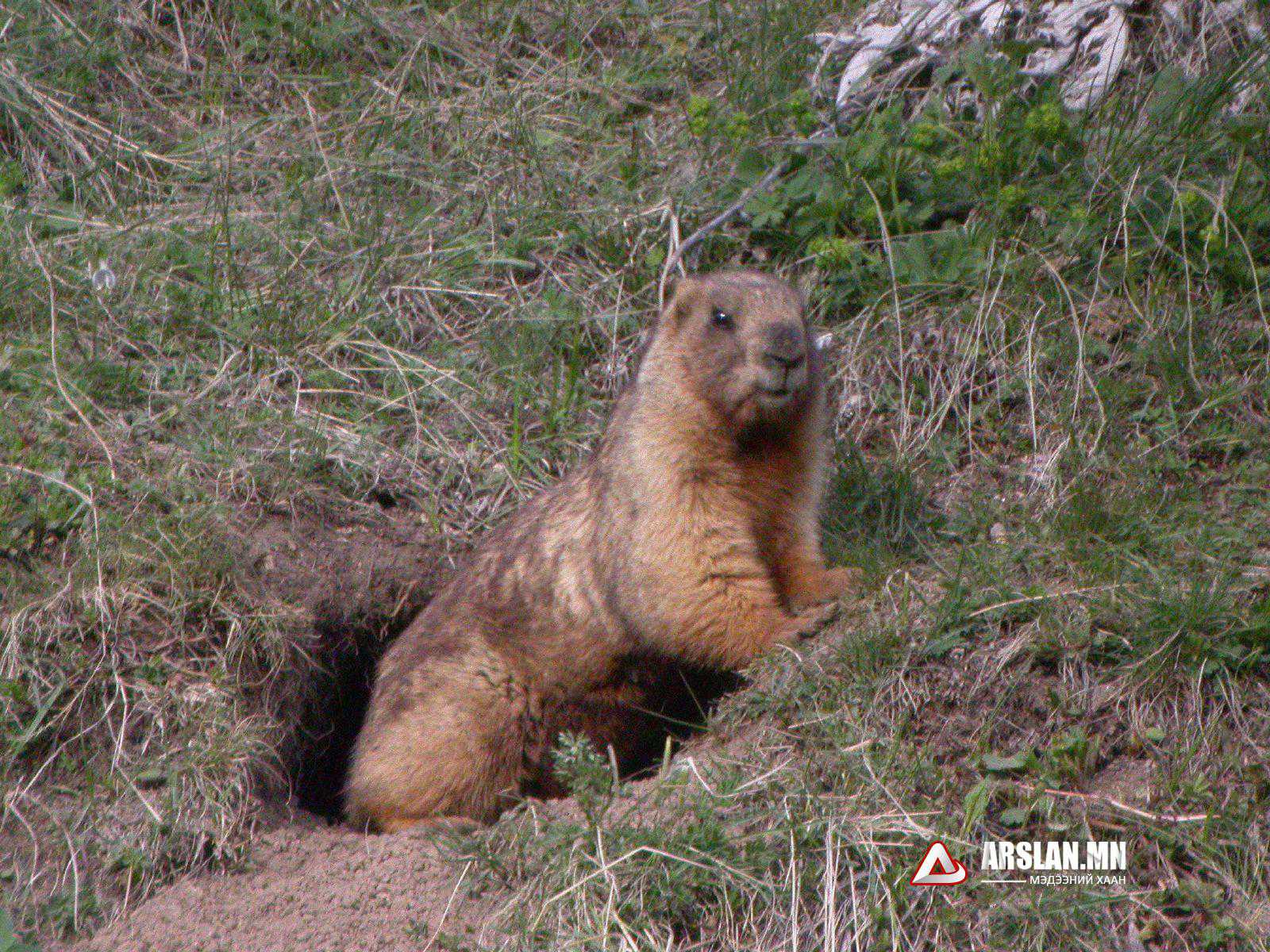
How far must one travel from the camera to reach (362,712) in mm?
6566

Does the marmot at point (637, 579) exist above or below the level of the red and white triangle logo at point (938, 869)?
above

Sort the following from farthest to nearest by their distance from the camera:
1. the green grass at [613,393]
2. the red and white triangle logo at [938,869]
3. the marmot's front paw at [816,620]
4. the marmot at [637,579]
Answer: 1. the marmot at [637,579]
2. the marmot's front paw at [816,620]
3. the green grass at [613,393]
4. the red and white triangle logo at [938,869]

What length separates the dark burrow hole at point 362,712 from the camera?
5.29 meters

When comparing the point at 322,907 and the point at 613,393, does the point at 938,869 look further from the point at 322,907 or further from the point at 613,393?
the point at 613,393

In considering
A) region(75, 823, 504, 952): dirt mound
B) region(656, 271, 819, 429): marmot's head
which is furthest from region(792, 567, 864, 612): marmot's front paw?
region(75, 823, 504, 952): dirt mound

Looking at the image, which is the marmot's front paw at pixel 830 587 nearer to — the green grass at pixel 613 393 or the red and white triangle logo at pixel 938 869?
the green grass at pixel 613 393

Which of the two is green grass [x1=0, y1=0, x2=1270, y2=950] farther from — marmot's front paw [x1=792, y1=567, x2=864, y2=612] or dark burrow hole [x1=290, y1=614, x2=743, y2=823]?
dark burrow hole [x1=290, y1=614, x2=743, y2=823]

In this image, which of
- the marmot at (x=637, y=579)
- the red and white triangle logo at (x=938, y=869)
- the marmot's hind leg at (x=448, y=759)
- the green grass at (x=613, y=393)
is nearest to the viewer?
the red and white triangle logo at (x=938, y=869)

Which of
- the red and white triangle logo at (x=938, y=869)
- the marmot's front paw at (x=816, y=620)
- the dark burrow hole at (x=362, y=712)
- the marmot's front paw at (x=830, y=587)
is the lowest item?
the dark burrow hole at (x=362, y=712)

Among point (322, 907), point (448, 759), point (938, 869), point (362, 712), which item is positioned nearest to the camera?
point (938, 869)

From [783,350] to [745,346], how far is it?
18cm

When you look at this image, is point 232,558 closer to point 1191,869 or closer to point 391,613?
point 391,613

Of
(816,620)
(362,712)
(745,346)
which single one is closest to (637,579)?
(816,620)

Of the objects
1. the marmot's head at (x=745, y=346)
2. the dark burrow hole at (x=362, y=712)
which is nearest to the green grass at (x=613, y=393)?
the dark burrow hole at (x=362, y=712)
